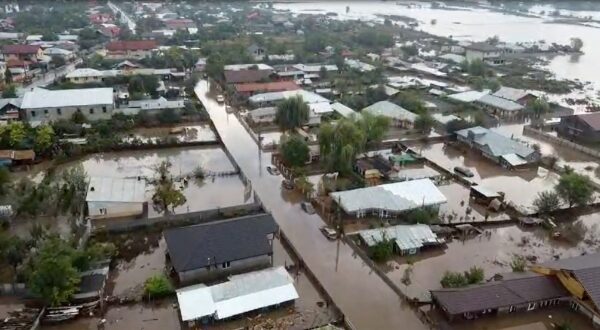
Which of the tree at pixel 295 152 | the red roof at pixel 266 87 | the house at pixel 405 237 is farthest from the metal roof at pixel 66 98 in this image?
the house at pixel 405 237

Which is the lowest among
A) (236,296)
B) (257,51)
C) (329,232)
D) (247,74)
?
(329,232)

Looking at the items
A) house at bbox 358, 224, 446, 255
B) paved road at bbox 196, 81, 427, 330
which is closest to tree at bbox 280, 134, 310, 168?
paved road at bbox 196, 81, 427, 330

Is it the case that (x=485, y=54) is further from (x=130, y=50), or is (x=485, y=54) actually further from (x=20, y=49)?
(x=20, y=49)

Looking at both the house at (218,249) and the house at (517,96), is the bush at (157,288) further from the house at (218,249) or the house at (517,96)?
the house at (517,96)

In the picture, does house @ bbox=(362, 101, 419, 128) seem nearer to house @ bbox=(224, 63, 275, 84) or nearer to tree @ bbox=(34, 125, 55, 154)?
house @ bbox=(224, 63, 275, 84)

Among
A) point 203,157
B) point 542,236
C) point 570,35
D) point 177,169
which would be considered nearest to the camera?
point 542,236

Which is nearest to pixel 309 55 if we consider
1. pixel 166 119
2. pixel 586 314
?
pixel 166 119

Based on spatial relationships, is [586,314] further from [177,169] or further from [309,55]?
[309,55]

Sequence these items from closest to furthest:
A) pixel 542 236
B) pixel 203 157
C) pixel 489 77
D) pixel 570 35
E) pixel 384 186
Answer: pixel 542 236 → pixel 384 186 → pixel 203 157 → pixel 489 77 → pixel 570 35

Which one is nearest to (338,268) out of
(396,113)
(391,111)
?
(396,113)
